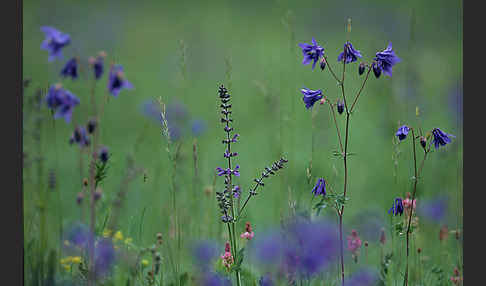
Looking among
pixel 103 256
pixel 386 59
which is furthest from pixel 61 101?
pixel 386 59

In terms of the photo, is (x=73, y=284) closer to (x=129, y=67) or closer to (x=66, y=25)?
(x=66, y=25)

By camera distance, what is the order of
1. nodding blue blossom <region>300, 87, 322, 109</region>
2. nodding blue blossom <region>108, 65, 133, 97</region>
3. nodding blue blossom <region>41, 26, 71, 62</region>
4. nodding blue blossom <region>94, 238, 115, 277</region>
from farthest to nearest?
nodding blue blossom <region>94, 238, 115, 277</region> → nodding blue blossom <region>300, 87, 322, 109</region> → nodding blue blossom <region>41, 26, 71, 62</region> → nodding blue blossom <region>108, 65, 133, 97</region>

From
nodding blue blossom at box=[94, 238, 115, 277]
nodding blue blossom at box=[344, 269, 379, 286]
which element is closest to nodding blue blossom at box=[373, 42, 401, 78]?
nodding blue blossom at box=[344, 269, 379, 286]

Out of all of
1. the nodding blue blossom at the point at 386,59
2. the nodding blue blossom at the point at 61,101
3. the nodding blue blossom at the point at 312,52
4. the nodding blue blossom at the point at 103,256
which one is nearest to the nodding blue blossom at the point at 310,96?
the nodding blue blossom at the point at 312,52

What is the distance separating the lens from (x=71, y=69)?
185 centimetres

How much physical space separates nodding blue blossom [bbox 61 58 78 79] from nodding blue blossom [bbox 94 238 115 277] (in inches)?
26.1

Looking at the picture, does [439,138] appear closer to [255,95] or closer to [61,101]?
[61,101]

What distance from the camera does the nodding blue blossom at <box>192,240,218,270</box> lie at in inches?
81.7

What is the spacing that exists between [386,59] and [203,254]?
3.41ft

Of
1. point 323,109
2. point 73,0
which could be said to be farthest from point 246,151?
point 73,0

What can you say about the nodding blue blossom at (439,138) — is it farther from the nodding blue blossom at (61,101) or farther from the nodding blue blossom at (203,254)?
the nodding blue blossom at (61,101)

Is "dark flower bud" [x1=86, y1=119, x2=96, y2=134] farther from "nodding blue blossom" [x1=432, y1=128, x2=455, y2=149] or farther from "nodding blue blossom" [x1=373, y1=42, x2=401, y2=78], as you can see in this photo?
"nodding blue blossom" [x1=432, y1=128, x2=455, y2=149]

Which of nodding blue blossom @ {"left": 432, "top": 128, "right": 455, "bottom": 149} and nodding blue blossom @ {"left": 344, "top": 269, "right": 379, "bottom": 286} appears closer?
nodding blue blossom @ {"left": 432, "top": 128, "right": 455, "bottom": 149}

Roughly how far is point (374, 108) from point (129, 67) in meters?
2.83
